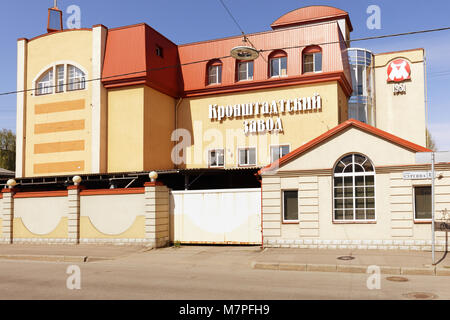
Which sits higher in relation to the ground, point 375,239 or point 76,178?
point 76,178

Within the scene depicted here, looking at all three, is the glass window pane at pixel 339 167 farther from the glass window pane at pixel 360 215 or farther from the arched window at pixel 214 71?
the arched window at pixel 214 71

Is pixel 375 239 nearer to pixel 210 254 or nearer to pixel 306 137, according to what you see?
pixel 210 254

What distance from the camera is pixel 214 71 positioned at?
2719 centimetres

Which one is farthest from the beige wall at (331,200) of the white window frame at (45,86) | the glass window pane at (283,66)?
the white window frame at (45,86)

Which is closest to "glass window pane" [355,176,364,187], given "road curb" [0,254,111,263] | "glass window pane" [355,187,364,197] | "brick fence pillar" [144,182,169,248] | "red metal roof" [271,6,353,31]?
"glass window pane" [355,187,364,197]

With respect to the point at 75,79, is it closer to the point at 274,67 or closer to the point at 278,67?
the point at 274,67

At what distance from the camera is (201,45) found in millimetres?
27219

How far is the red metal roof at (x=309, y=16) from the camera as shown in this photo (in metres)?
30.4

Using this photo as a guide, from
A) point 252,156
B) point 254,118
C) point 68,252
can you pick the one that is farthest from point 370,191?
point 68,252

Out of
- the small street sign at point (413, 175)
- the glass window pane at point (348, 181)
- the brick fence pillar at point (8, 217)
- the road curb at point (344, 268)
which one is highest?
the small street sign at point (413, 175)

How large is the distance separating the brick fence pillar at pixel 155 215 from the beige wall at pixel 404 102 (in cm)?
2193

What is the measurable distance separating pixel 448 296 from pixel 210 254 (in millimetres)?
8876

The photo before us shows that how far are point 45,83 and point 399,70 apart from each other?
2526cm
